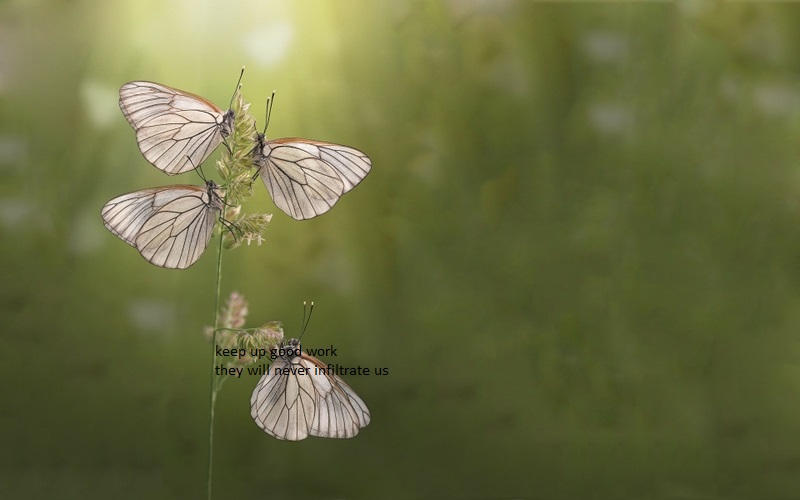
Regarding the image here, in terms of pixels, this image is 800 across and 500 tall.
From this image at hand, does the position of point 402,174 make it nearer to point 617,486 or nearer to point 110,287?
point 110,287

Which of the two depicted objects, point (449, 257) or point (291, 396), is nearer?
point (291, 396)

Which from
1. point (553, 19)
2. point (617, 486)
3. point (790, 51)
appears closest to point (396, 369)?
point (617, 486)

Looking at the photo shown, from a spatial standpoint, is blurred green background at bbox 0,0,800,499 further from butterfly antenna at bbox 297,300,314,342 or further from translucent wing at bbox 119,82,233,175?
translucent wing at bbox 119,82,233,175

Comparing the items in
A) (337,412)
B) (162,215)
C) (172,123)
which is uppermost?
(172,123)

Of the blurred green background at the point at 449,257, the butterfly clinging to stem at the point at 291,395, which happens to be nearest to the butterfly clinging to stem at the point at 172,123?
the butterfly clinging to stem at the point at 291,395

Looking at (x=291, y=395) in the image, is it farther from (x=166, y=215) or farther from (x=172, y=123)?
(x=172, y=123)

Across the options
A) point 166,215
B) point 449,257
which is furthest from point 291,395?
point 449,257
